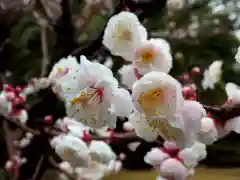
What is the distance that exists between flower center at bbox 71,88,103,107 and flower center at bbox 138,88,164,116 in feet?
0.12

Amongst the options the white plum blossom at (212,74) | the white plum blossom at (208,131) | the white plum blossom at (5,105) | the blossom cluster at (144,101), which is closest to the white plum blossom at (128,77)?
the blossom cluster at (144,101)

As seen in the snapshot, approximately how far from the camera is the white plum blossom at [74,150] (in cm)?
51

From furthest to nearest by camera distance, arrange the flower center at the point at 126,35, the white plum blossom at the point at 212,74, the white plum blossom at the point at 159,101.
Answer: the white plum blossom at the point at 212,74 → the flower center at the point at 126,35 → the white plum blossom at the point at 159,101

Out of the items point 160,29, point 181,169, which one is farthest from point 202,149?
point 160,29

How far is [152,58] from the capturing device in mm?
378

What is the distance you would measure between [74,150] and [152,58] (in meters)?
0.18

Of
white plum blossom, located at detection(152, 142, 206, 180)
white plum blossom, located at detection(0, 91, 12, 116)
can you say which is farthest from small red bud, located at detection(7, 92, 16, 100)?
white plum blossom, located at detection(152, 142, 206, 180)

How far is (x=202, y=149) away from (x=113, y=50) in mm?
169

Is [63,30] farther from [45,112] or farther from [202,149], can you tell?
[202,149]

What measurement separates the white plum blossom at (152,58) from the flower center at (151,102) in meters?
0.07

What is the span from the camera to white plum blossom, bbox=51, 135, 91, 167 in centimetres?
51

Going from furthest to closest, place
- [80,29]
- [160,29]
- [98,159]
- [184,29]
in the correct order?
1. [184,29]
2. [160,29]
3. [80,29]
4. [98,159]

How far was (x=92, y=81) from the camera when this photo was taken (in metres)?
0.31

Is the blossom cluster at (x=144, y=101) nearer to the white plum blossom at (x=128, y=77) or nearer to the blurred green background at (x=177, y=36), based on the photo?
the white plum blossom at (x=128, y=77)
